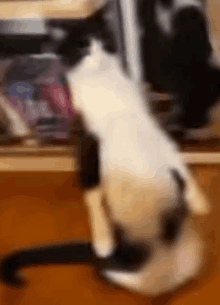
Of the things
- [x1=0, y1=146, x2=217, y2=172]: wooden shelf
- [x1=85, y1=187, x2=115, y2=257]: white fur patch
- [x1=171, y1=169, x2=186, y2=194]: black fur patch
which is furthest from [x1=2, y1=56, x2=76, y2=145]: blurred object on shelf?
[x1=171, y1=169, x2=186, y2=194]: black fur patch

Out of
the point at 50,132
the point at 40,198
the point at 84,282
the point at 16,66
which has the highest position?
the point at 16,66

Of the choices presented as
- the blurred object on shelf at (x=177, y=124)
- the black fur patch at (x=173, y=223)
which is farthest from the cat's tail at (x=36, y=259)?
the blurred object on shelf at (x=177, y=124)

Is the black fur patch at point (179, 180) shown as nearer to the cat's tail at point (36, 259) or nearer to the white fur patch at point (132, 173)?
the white fur patch at point (132, 173)

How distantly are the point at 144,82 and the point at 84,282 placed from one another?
0.42m

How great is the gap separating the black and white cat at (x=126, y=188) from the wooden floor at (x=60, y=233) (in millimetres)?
19

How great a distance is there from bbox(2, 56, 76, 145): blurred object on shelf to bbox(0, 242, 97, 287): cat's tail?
0.22 m

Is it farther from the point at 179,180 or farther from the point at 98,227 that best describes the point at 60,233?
the point at 179,180

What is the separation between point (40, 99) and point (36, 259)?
1.07 ft

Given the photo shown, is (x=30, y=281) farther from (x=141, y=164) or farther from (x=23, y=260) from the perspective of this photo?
(x=141, y=164)

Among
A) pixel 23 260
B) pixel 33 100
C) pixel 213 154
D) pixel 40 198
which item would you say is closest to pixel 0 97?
pixel 33 100

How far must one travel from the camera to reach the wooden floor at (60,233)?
500mm

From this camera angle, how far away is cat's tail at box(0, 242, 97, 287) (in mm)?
509

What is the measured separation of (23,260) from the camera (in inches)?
20.2

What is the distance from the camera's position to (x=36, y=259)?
512 millimetres
